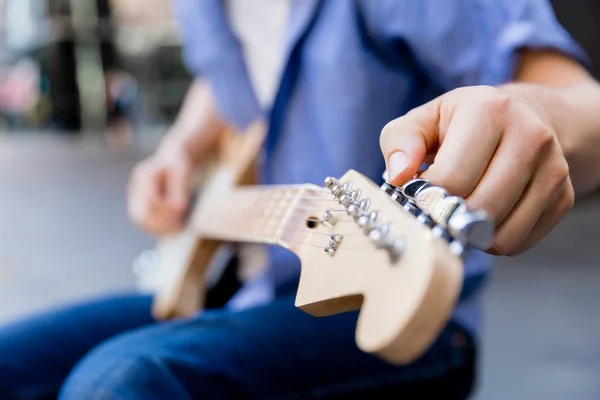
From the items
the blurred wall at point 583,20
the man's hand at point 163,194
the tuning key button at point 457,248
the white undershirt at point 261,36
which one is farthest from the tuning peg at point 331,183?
the man's hand at point 163,194

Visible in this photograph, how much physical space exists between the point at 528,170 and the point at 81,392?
32 cm

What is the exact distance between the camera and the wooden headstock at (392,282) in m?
0.21

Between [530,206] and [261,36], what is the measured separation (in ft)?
1.55

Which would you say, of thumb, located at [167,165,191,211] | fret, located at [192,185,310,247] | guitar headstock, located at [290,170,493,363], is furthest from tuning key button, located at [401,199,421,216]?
thumb, located at [167,165,191,211]

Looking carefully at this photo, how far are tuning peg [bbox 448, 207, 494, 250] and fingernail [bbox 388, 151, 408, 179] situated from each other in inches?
2.4

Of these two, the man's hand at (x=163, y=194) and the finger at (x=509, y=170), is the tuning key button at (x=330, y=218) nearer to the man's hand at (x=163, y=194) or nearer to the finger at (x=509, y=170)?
the finger at (x=509, y=170)

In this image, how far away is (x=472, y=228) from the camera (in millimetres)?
212

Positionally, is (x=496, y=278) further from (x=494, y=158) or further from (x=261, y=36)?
(x=494, y=158)

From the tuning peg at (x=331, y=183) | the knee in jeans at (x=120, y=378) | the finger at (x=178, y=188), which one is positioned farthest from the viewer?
the finger at (x=178, y=188)

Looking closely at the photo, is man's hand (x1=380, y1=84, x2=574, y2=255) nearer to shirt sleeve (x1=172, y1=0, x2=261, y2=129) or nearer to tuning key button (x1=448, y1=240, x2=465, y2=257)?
tuning key button (x1=448, y1=240, x2=465, y2=257)

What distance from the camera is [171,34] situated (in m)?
4.97

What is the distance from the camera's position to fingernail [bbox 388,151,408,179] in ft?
0.91

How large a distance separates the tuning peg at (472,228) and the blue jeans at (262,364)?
190 mm

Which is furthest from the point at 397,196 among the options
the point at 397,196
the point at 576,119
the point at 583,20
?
the point at 583,20
